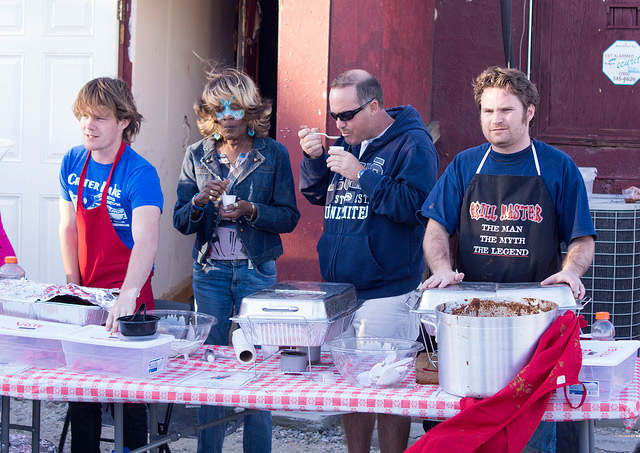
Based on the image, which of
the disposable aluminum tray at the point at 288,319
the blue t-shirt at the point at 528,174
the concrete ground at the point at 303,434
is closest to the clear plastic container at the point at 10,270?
the disposable aluminum tray at the point at 288,319

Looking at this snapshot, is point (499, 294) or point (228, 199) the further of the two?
point (228, 199)

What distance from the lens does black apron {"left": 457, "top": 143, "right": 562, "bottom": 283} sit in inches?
127

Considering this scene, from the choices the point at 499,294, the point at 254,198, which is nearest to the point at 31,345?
the point at 254,198

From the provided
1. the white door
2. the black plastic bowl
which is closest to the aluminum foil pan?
the black plastic bowl

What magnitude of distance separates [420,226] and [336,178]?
1.46ft

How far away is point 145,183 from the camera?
3443 millimetres

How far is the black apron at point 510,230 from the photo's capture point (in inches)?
127

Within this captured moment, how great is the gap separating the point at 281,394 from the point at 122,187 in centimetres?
130

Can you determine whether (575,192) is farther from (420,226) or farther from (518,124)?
(420,226)

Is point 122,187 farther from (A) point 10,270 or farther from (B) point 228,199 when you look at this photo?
(A) point 10,270

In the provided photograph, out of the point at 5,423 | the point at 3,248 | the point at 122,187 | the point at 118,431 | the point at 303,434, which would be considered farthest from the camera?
the point at 303,434

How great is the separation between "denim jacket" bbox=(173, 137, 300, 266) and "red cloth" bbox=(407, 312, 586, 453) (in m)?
1.63

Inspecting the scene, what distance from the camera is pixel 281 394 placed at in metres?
2.66

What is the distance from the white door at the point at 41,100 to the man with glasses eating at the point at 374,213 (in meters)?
2.43
